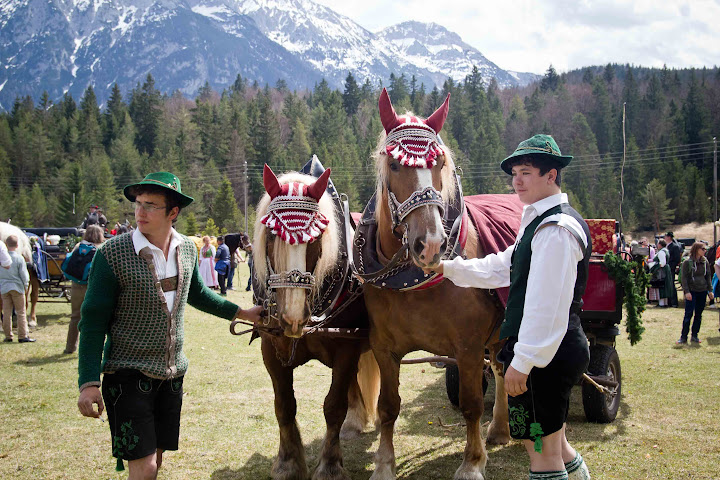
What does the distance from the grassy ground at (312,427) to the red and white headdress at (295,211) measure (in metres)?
1.89

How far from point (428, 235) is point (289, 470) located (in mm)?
2038

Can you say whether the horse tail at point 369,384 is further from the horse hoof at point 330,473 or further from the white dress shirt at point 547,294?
the white dress shirt at point 547,294

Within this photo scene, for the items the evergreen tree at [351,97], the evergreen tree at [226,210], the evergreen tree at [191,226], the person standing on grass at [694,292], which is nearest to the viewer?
the person standing on grass at [694,292]

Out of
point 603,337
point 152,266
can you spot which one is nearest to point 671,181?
point 603,337

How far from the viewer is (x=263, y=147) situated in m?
71.6

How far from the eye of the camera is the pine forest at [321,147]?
5688 centimetres

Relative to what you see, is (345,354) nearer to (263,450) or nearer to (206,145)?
(263,450)

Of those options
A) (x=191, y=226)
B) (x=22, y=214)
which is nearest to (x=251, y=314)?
(x=191, y=226)

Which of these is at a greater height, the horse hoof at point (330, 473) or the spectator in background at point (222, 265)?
the spectator in background at point (222, 265)

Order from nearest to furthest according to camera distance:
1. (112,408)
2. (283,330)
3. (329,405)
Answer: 1. (112,408)
2. (283,330)
3. (329,405)

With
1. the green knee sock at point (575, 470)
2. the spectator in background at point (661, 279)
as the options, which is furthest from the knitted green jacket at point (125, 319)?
the spectator in background at point (661, 279)

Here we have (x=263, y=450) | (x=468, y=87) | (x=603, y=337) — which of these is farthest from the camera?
(x=468, y=87)

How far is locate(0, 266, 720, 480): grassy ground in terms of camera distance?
411cm

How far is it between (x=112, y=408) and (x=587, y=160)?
76.7 metres
